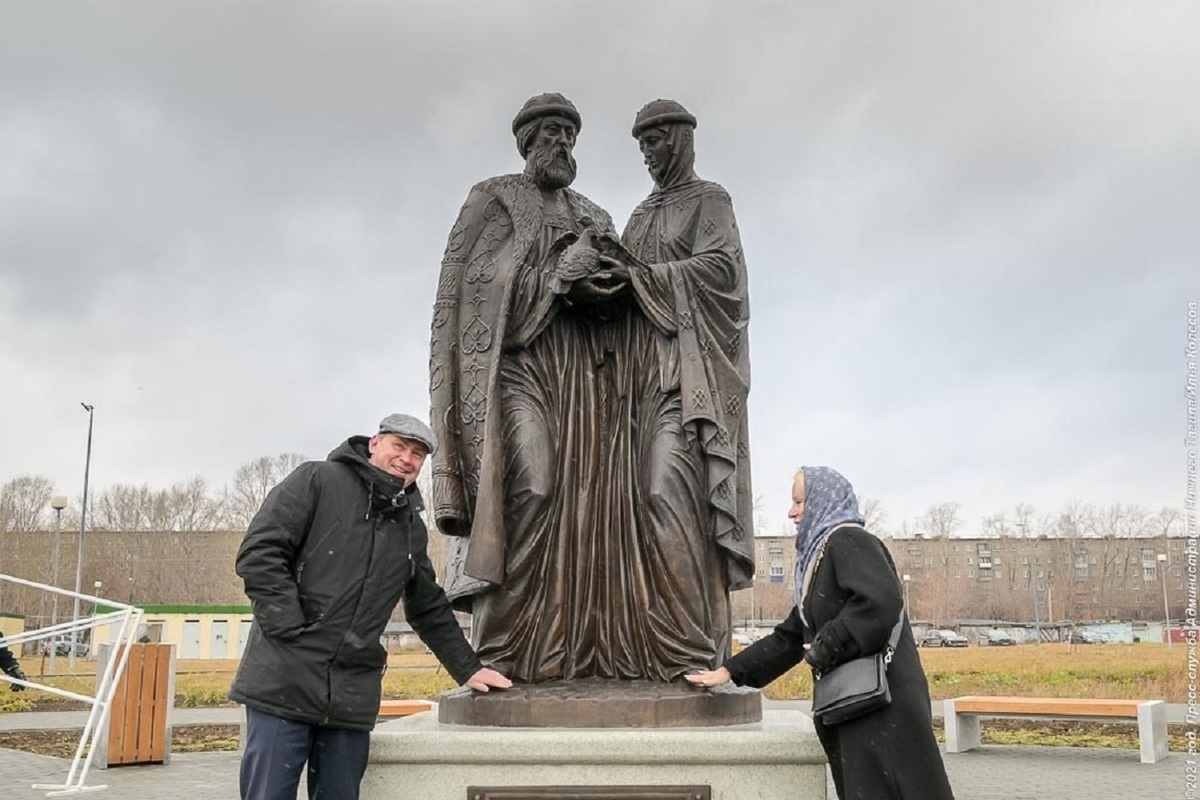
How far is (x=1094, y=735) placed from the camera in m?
13.7

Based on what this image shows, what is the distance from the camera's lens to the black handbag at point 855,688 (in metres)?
3.48

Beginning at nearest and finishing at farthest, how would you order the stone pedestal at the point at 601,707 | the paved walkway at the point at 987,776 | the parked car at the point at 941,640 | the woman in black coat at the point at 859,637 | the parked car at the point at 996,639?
the woman in black coat at the point at 859,637, the stone pedestal at the point at 601,707, the paved walkway at the point at 987,776, the parked car at the point at 941,640, the parked car at the point at 996,639

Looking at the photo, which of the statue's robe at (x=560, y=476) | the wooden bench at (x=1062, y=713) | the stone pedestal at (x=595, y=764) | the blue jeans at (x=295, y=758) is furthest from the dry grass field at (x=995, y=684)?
the blue jeans at (x=295, y=758)

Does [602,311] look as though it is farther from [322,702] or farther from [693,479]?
[322,702]

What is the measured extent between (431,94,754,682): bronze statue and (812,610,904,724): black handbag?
2.79ft

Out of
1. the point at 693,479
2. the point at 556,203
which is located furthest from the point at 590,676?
the point at 556,203

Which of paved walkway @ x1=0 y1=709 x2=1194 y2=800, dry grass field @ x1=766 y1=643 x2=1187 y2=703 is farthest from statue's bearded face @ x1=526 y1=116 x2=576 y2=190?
dry grass field @ x1=766 y1=643 x2=1187 y2=703

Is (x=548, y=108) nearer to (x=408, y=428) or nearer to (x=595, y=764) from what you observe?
(x=408, y=428)

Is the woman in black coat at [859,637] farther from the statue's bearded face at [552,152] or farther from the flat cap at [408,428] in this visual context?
the statue's bearded face at [552,152]

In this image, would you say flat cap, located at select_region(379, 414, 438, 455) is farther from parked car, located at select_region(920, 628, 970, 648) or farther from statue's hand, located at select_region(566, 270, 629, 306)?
parked car, located at select_region(920, 628, 970, 648)

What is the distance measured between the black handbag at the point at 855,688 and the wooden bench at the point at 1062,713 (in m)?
9.18

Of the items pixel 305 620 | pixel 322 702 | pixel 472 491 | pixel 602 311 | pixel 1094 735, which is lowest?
pixel 1094 735

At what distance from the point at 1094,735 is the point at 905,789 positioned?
12.0 metres

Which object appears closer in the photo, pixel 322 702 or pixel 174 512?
pixel 322 702
